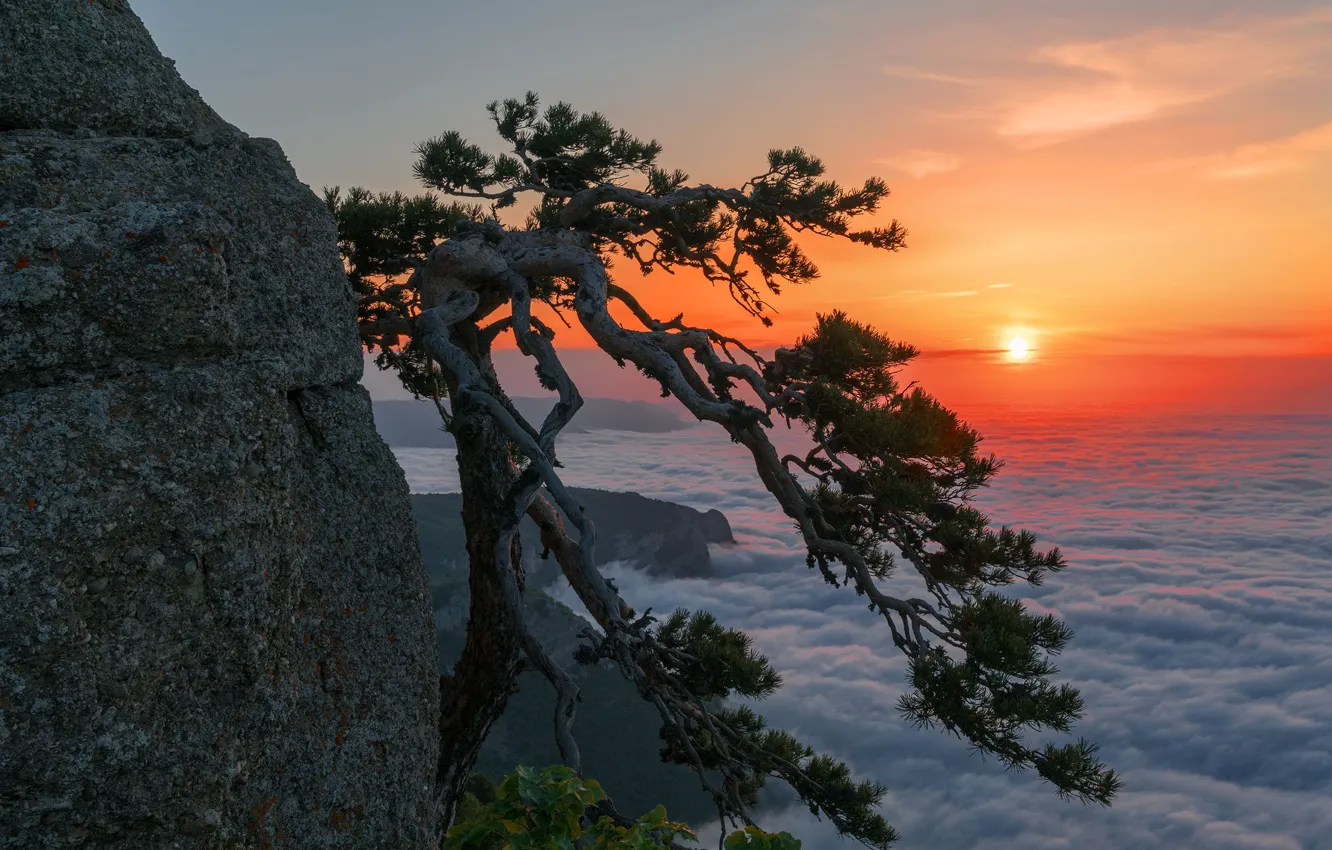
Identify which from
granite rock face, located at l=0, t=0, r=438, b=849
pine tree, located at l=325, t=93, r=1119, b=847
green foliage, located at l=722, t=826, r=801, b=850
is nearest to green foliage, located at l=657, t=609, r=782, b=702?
pine tree, located at l=325, t=93, r=1119, b=847

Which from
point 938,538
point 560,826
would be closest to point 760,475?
point 938,538

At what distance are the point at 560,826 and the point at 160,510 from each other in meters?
2.84

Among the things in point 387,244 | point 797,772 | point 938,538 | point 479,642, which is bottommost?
point 797,772

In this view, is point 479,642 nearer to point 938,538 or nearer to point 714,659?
point 714,659

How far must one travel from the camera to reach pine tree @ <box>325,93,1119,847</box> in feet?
20.2

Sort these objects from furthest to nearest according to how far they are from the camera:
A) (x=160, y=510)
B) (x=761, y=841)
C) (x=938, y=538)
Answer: (x=938, y=538) < (x=761, y=841) < (x=160, y=510)

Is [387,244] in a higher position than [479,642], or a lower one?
higher

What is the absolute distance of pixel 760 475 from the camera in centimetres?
764

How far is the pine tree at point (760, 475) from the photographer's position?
20.2ft

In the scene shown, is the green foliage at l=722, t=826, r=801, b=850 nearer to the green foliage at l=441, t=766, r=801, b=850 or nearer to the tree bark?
the green foliage at l=441, t=766, r=801, b=850

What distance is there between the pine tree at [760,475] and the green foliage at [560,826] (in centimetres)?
51

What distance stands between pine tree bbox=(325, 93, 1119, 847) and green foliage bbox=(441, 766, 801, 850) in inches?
20.3

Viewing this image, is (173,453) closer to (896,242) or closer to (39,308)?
(39,308)

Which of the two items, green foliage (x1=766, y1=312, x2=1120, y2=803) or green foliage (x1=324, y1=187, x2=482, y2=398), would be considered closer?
green foliage (x1=766, y1=312, x2=1120, y2=803)
